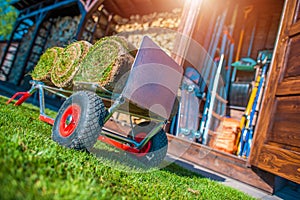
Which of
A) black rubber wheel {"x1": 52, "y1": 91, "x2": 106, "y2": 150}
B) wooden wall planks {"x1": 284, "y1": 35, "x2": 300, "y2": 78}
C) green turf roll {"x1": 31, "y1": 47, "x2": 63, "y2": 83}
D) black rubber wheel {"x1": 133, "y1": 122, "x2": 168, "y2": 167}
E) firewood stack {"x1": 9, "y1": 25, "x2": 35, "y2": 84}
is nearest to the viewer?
black rubber wheel {"x1": 52, "y1": 91, "x2": 106, "y2": 150}

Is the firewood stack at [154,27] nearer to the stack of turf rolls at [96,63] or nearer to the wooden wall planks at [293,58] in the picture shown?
the wooden wall planks at [293,58]

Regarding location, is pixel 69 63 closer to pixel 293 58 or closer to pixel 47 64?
pixel 47 64

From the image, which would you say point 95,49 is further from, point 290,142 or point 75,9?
point 75,9

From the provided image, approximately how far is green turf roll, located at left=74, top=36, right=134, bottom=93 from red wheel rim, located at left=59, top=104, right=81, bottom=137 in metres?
0.29

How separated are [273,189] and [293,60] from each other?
5.23ft

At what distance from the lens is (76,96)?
1773 millimetres

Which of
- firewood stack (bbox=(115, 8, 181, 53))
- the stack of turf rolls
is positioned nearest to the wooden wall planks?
the stack of turf rolls

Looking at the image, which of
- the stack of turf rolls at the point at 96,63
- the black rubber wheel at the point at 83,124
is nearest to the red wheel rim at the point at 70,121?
the black rubber wheel at the point at 83,124

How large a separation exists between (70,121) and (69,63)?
0.65m

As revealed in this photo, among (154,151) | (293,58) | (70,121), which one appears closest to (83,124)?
(70,121)

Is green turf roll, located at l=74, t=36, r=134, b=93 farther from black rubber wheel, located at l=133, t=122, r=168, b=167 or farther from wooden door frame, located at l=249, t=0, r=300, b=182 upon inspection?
wooden door frame, located at l=249, t=0, r=300, b=182

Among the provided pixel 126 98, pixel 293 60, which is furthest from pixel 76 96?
pixel 293 60

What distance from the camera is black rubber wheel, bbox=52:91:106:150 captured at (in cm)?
155

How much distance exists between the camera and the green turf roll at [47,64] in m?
2.42
